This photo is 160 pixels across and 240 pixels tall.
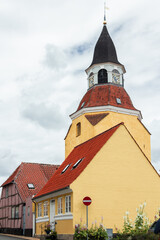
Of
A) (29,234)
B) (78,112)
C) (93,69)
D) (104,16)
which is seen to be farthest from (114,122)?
(104,16)

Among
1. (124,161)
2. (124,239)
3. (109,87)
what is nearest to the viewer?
(124,239)

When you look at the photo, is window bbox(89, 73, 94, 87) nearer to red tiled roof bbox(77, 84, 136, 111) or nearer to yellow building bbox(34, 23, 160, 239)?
red tiled roof bbox(77, 84, 136, 111)

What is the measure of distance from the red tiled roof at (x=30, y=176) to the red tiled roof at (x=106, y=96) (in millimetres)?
9048

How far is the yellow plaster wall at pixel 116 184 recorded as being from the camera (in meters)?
21.5

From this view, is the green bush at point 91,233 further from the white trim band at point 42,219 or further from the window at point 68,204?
the white trim band at point 42,219

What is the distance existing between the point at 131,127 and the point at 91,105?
16.3 feet

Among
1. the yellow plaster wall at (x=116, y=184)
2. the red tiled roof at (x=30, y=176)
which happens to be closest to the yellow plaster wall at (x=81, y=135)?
the red tiled roof at (x=30, y=176)

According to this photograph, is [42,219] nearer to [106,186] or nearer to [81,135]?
[106,186]

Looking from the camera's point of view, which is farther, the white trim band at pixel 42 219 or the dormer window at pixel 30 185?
the dormer window at pixel 30 185

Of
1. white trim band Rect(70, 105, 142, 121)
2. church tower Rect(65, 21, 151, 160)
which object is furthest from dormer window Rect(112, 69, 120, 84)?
white trim band Rect(70, 105, 142, 121)

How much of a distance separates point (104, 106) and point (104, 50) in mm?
8562

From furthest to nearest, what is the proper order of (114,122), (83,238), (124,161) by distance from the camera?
(114,122) < (124,161) < (83,238)

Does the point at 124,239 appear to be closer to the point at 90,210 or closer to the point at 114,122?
the point at 90,210

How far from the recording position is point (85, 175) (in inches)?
860
